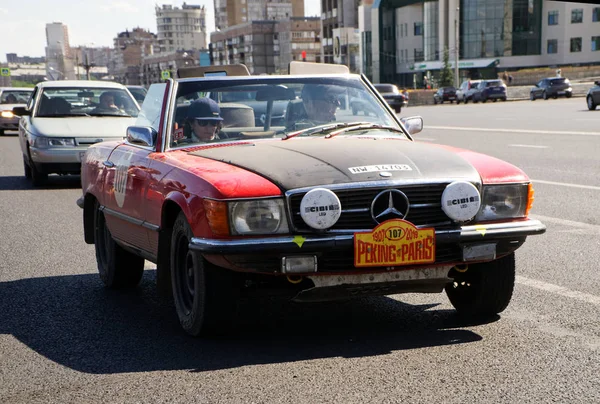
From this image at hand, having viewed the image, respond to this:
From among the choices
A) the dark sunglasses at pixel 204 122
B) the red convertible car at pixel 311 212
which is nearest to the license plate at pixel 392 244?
the red convertible car at pixel 311 212

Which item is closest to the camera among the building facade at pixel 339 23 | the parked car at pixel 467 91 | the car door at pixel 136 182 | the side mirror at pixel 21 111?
the car door at pixel 136 182

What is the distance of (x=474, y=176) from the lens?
498cm

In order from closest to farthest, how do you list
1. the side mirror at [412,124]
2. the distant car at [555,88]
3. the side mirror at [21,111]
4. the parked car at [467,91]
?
1. the side mirror at [412,124]
2. the side mirror at [21,111]
3. the distant car at [555,88]
4. the parked car at [467,91]

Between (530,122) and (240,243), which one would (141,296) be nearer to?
(240,243)

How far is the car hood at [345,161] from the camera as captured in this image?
479 centimetres

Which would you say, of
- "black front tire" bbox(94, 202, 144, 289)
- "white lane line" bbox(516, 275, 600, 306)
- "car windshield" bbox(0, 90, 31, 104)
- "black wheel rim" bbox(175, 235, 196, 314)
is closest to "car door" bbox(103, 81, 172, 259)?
"black front tire" bbox(94, 202, 144, 289)

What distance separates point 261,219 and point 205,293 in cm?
50

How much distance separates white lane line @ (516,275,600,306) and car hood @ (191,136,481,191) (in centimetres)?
135

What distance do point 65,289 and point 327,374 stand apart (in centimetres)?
308

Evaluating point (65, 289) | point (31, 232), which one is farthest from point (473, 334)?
point (31, 232)

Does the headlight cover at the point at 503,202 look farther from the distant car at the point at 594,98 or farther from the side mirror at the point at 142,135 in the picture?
the distant car at the point at 594,98

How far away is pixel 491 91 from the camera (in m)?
61.4

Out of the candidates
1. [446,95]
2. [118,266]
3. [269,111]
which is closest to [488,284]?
[269,111]

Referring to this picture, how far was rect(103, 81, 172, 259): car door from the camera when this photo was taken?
5.75 m
